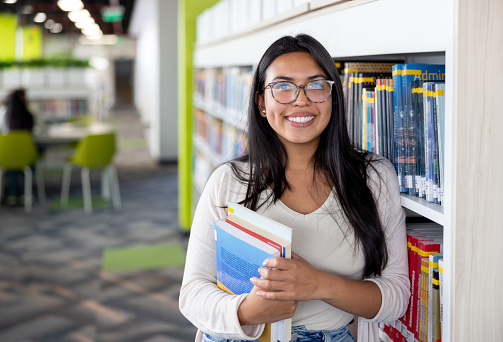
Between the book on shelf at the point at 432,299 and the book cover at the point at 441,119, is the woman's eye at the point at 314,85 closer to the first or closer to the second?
the book cover at the point at 441,119

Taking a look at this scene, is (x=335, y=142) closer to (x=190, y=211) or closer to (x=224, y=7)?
(x=224, y=7)

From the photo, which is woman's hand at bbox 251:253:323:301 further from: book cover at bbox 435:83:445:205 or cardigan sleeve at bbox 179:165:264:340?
book cover at bbox 435:83:445:205

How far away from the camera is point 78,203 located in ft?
23.2

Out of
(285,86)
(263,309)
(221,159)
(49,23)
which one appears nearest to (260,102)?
(285,86)

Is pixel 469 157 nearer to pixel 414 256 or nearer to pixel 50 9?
pixel 414 256

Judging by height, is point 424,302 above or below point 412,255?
below

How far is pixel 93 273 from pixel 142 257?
53 cm

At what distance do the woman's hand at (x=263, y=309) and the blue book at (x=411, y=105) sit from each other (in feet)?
1.62

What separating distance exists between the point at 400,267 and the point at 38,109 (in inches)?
349

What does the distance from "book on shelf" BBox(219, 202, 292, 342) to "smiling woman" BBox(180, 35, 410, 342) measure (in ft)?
0.13

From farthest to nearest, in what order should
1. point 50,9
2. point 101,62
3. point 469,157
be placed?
point 101,62 → point 50,9 → point 469,157

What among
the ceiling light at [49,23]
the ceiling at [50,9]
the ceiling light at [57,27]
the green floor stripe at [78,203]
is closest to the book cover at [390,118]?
the green floor stripe at [78,203]

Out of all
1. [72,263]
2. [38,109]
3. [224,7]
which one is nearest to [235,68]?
[224,7]

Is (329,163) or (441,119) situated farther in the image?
(329,163)
